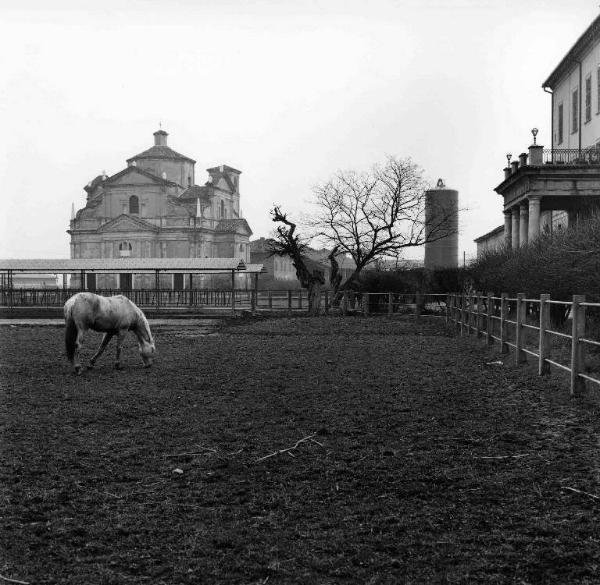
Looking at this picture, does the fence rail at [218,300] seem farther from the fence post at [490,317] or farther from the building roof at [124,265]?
the fence post at [490,317]

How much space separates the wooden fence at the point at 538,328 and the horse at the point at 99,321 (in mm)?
6248

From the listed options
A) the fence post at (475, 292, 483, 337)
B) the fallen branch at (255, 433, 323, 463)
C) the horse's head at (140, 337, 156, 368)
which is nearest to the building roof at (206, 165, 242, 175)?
the fence post at (475, 292, 483, 337)

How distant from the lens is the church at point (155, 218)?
8975 centimetres

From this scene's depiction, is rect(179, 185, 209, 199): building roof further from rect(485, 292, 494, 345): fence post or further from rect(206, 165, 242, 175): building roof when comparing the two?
rect(485, 292, 494, 345): fence post

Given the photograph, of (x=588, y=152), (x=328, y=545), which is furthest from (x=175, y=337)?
(x=588, y=152)

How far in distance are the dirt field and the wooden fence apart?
0.40 meters

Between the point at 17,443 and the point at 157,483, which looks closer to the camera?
the point at 157,483

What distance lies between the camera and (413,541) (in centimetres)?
425

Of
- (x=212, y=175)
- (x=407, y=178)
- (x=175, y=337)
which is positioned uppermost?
(x=212, y=175)

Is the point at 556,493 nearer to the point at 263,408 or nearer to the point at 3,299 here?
the point at 263,408

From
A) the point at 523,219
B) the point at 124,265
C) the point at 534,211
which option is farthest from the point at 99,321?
the point at 124,265

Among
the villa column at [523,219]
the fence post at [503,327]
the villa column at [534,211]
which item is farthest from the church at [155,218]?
the fence post at [503,327]

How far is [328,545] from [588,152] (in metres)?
36.4

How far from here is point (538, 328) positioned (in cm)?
1157
